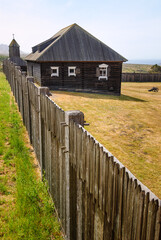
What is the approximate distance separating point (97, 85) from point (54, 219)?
769 inches

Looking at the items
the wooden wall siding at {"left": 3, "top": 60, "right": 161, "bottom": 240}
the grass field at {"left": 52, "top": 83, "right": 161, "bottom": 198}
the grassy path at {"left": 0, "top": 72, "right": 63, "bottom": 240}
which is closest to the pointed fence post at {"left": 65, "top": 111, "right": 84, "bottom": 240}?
the wooden wall siding at {"left": 3, "top": 60, "right": 161, "bottom": 240}

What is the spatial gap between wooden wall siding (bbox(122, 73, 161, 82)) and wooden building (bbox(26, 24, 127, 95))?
18264mm

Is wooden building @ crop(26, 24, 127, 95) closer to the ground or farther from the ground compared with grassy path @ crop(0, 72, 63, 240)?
farther from the ground

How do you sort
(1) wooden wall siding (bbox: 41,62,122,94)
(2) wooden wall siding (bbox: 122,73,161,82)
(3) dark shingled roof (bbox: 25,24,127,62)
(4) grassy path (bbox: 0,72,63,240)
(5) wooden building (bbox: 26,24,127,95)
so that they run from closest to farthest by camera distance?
1. (4) grassy path (bbox: 0,72,63,240)
2. (3) dark shingled roof (bbox: 25,24,127,62)
3. (5) wooden building (bbox: 26,24,127,95)
4. (1) wooden wall siding (bbox: 41,62,122,94)
5. (2) wooden wall siding (bbox: 122,73,161,82)

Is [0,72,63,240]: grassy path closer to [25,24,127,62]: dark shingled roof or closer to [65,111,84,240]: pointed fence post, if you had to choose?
[65,111,84,240]: pointed fence post

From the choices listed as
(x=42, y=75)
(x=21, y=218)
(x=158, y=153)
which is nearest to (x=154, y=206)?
(x=21, y=218)

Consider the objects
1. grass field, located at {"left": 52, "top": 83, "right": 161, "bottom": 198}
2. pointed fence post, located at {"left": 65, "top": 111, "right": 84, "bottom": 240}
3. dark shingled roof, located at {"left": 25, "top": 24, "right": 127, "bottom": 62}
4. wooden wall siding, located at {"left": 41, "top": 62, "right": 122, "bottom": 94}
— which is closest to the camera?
pointed fence post, located at {"left": 65, "top": 111, "right": 84, "bottom": 240}

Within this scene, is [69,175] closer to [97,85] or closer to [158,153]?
[158,153]

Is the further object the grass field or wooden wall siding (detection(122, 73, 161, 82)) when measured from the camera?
wooden wall siding (detection(122, 73, 161, 82))

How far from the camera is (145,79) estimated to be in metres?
40.7

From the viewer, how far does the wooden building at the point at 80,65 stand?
2184 centimetres

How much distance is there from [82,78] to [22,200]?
19.0 m

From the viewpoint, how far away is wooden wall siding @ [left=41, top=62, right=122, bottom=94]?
869 inches

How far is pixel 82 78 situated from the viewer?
2264cm
